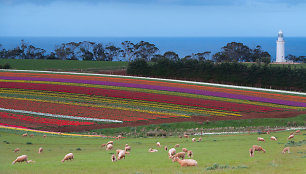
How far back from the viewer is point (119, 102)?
45.6 metres

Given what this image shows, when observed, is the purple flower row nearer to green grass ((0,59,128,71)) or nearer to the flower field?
the flower field

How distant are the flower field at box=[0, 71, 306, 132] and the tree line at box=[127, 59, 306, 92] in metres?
8.60

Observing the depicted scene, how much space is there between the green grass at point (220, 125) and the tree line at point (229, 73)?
22.6 m

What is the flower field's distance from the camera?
36.7 m

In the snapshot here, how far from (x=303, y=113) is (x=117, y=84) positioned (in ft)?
80.3

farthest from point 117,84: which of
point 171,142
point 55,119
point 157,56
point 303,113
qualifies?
point 157,56

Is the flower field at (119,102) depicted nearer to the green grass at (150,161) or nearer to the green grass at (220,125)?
the green grass at (220,125)

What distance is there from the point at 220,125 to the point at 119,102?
13800 millimetres

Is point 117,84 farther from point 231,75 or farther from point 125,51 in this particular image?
point 125,51

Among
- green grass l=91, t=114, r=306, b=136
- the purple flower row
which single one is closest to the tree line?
the purple flower row

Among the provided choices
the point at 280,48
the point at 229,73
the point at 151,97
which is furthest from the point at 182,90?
the point at 280,48

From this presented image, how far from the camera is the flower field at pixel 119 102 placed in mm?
36688

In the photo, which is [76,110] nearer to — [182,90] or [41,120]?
[41,120]

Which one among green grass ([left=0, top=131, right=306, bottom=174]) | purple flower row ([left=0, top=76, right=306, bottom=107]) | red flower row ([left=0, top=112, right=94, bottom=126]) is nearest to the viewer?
green grass ([left=0, top=131, right=306, bottom=174])
